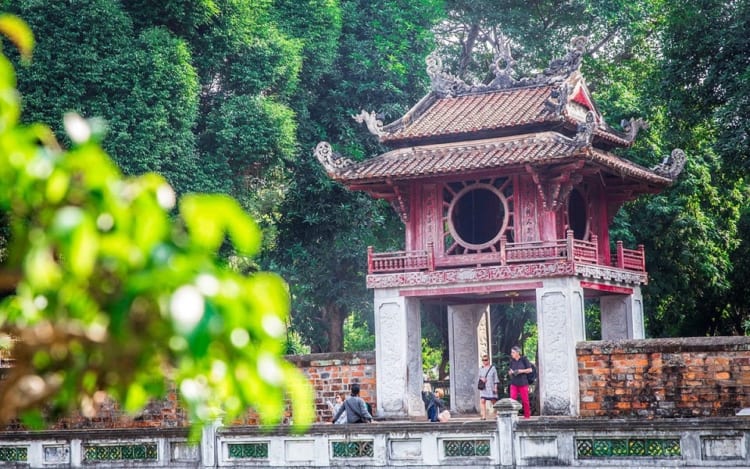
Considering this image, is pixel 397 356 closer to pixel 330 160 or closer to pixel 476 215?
pixel 476 215

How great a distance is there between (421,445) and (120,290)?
14.0 meters

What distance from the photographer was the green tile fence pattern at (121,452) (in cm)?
1906

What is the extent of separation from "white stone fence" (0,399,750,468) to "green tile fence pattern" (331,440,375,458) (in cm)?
1

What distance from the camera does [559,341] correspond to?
22.7 meters

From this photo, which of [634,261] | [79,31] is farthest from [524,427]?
[79,31]

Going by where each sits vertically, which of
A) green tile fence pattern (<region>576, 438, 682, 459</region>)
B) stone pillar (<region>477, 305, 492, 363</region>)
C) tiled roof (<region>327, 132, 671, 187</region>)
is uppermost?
tiled roof (<region>327, 132, 671, 187</region>)

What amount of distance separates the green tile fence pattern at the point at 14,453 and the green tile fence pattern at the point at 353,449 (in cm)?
543

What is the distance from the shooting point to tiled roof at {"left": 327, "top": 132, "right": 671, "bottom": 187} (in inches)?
922

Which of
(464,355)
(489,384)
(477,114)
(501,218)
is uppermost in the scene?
(477,114)

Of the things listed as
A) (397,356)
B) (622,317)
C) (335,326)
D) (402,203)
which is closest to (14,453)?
(397,356)

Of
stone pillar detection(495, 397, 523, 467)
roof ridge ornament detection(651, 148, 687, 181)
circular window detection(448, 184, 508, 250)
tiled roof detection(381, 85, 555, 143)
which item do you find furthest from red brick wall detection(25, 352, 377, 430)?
roof ridge ornament detection(651, 148, 687, 181)

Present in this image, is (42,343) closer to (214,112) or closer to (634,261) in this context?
(634,261)

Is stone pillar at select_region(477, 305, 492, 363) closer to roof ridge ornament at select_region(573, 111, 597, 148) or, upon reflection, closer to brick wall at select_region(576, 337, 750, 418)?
brick wall at select_region(576, 337, 750, 418)

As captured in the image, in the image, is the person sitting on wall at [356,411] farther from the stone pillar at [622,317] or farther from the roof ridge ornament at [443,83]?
the roof ridge ornament at [443,83]
